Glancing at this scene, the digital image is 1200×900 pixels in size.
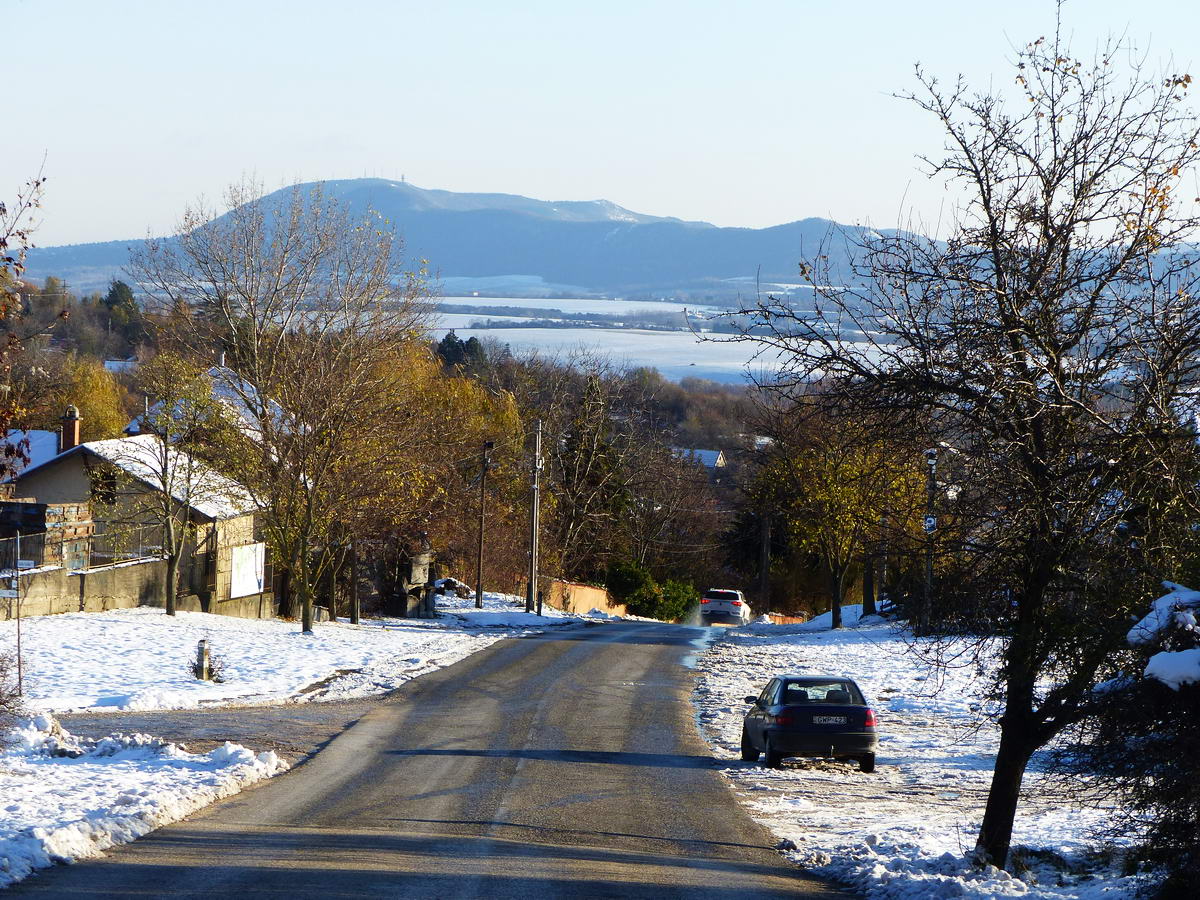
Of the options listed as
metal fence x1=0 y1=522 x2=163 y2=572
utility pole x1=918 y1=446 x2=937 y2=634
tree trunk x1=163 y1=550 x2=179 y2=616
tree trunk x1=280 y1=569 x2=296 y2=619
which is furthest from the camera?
tree trunk x1=280 y1=569 x2=296 y2=619

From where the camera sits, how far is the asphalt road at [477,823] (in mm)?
10508

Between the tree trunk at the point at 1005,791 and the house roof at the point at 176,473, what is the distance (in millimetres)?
31184

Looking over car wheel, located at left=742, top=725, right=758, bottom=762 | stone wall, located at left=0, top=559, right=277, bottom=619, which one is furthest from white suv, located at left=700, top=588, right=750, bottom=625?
car wheel, located at left=742, top=725, right=758, bottom=762

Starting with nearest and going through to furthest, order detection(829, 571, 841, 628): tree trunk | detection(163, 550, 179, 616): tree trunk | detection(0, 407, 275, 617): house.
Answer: detection(0, 407, 275, 617): house → detection(163, 550, 179, 616): tree trunk → detection(829, 571, 841, 628): tree trunk

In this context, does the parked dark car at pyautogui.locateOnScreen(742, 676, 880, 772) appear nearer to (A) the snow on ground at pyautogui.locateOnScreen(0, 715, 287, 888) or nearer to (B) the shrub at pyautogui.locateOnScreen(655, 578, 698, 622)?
(A) the snow on ground at pyautogui.locateOnScreen(0, 715, 287, 888)

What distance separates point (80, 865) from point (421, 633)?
29.7 metres

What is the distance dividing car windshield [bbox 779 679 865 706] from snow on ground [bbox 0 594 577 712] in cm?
1031

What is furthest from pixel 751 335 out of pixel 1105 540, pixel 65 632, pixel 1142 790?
pixel 65 632

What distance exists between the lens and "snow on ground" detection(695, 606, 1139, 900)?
34.6 feet

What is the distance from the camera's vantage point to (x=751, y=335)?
1016 centimetres

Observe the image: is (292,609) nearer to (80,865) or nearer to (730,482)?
(80,865)

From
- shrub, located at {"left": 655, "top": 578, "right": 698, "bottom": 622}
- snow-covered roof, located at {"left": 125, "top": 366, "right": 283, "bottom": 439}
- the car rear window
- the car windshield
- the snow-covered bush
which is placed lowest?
shrub, located at {"left": 655, "top": 578, "right": 698, "bottom": 622}

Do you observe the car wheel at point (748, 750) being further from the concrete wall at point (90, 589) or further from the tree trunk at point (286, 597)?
the tree trunk at point (286, 597)

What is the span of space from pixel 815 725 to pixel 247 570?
33.9 m
